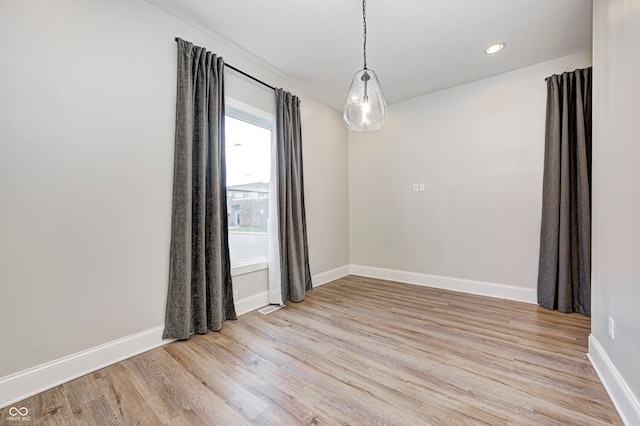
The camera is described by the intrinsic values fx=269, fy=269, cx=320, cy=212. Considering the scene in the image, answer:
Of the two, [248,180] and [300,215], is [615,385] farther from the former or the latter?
[248,180]

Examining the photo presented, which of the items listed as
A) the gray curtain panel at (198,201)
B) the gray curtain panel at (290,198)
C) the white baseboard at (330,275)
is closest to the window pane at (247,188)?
the gray curtain panel at (290,198)

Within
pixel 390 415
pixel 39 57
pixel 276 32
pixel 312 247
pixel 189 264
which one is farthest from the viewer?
pixel 312 247

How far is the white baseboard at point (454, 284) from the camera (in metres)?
3.17

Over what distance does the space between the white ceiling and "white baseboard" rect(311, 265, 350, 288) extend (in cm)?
270

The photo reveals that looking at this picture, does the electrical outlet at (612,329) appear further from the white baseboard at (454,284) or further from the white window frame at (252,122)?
the white window frame at (252,122)

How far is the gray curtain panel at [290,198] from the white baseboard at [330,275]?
372mm

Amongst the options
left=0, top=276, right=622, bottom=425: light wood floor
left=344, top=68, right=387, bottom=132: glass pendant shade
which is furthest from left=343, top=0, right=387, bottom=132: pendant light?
left=0, top=276, right=622, bottom=425: light wood floor

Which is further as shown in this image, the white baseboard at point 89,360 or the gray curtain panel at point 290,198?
the gray curtain panel at point 290,198

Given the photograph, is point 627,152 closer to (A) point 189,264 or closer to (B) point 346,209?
(A) point 189,264

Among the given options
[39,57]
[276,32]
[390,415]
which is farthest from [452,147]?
[39,57]

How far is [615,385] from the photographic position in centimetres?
148

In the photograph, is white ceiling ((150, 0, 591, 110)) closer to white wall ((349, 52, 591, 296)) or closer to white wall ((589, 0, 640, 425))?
white wall ((349, 52, 591, 296))

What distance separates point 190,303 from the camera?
228 centimetres

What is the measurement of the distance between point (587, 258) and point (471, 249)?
1095mm
